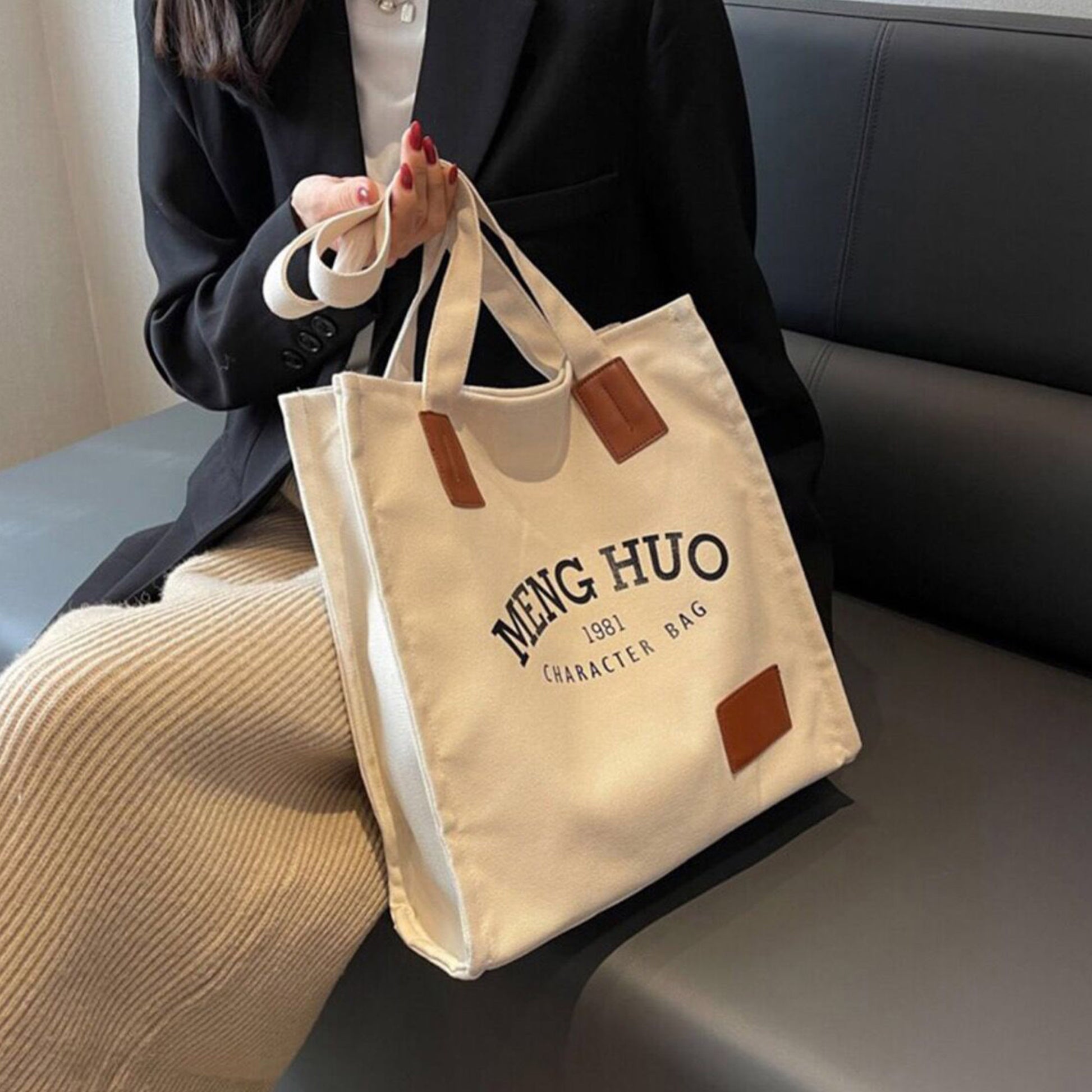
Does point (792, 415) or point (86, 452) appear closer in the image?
point (792, 415)

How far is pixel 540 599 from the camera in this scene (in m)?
0.71

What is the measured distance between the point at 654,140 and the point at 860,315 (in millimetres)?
301

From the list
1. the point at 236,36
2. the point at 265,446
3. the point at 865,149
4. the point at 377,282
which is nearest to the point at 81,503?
the point at 265,446

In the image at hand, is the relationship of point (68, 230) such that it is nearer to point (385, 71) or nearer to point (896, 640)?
point (385, 71)

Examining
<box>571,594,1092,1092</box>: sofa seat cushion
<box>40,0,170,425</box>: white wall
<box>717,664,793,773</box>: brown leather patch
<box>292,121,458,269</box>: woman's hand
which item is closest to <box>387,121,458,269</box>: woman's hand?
<box>292,121,458,269</box>: woman's hand

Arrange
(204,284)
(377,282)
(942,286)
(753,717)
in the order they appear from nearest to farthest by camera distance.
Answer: (377,282) → (753,717) → (204,284) → (942,286)

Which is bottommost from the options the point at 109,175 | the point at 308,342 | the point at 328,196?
the point at 109,175

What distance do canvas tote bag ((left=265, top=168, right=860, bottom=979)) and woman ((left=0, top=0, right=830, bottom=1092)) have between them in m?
0.05

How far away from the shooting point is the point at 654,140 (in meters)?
0.82

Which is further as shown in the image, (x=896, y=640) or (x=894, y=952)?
(x=896, y=640)

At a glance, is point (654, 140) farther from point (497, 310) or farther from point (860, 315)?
point (860, 315)

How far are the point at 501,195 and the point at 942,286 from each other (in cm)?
38

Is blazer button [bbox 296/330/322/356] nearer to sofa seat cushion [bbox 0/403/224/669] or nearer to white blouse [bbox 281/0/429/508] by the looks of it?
white blouse [bbox 281/0/429/508]

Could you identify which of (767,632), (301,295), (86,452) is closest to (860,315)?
(767,632)
